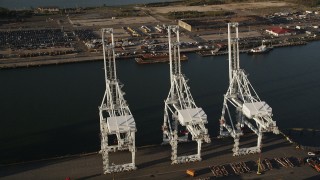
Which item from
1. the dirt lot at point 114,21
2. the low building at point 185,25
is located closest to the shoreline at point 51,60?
the low building at point 185,25

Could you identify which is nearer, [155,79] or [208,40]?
[155,79]

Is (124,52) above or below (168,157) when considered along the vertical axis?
above

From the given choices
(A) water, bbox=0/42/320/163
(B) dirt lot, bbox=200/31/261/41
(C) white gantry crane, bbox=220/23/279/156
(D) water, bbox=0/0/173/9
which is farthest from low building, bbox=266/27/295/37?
(D) water, bbox=0/0/173/9

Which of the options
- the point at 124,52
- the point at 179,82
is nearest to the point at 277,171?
the point at 179,82

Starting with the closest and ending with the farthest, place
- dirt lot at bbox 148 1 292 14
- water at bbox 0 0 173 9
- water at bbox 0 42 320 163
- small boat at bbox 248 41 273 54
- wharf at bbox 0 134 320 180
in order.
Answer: wharf at bbox 0 134 320 180 < water at bbox 0 42 320 163 < small boat at bbox 248 41 273 54 < dirt lot at bbox 148 1 292 14 < water at bbox 0 0 173 9

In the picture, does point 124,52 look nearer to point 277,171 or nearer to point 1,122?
point 1,122

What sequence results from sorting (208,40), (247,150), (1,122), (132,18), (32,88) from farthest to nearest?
(132,18) < (208,40) < (32,88) < (1,122) < (247,150)

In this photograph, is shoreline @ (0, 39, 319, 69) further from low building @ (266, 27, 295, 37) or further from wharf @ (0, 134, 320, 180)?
wharf @ (0, 134, 320, 180)
